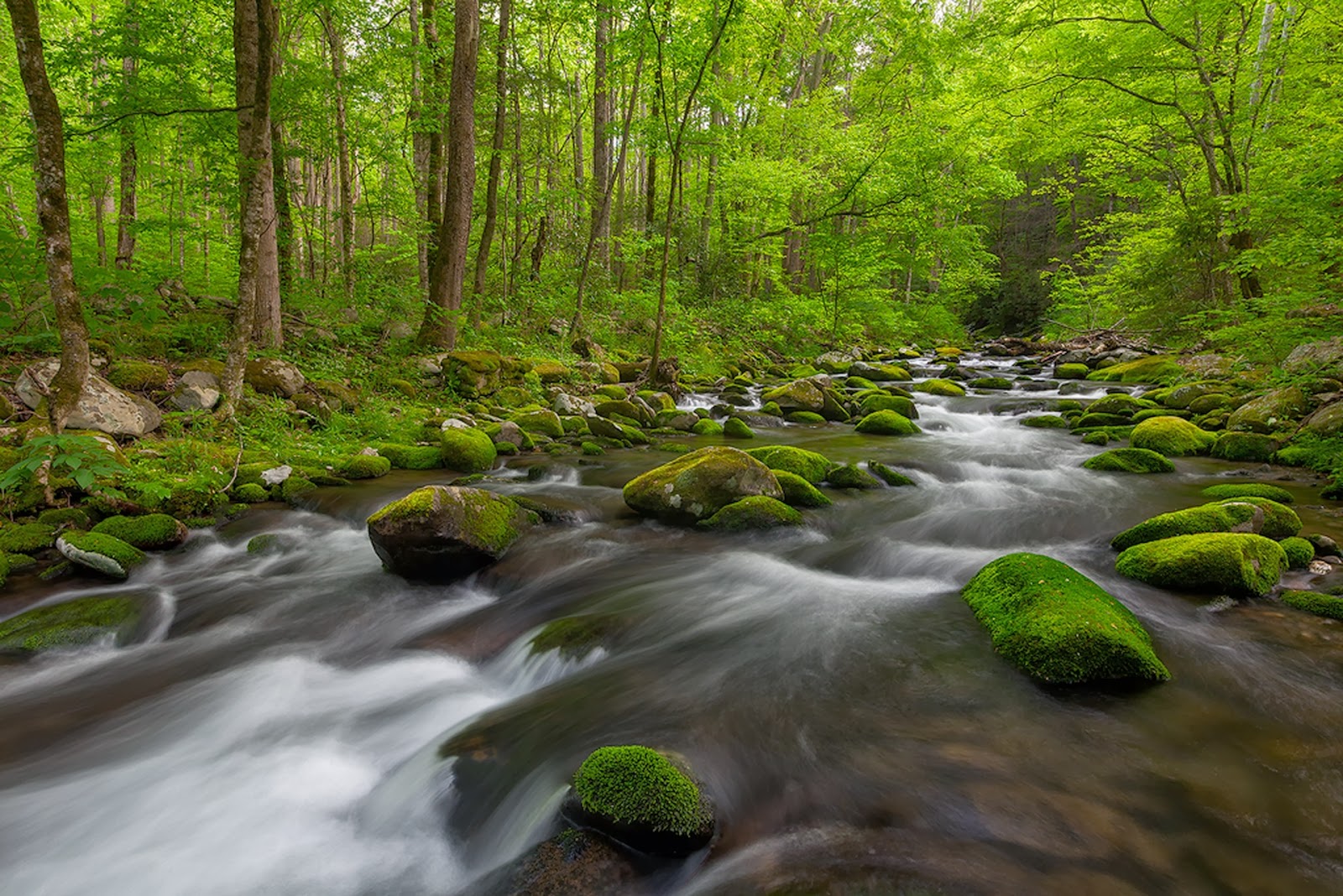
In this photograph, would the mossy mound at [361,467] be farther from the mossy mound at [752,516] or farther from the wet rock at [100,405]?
the mossy mound at [752,516]

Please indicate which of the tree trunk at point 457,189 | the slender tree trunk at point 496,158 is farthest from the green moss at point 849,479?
the slender tree trunk at point 496,158

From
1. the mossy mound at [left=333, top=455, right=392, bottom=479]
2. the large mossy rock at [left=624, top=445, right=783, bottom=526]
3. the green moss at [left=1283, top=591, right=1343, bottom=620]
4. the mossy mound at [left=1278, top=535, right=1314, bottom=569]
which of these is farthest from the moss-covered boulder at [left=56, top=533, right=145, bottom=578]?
the mossy mound at [left=1278, top=535, right=1314, bottom=569]

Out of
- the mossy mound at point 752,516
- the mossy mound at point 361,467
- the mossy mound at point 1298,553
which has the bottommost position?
the mossy mound at point 752,516

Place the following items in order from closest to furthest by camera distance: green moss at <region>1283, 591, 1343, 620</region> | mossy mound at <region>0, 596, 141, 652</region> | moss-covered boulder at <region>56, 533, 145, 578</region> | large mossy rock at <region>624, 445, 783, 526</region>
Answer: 1. green moss at <region>1283, 591, 1343, 620</region>
2. mossy mound at <region>0, 596, 141, 652</region>
3. moss-covered boulder at <region>56, 533, 145, 578</region>
4. large mossy rock at <region>624, 445, 783, 526</region>

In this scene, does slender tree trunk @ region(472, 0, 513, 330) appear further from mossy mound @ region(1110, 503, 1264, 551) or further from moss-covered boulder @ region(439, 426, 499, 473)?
mossy mound @ region(1110, 503, 1264, 551)

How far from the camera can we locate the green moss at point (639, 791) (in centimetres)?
236

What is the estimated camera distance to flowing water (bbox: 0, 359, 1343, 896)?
7.94 ft

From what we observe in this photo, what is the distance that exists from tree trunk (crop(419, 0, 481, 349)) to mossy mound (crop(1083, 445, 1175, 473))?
34.6 ft

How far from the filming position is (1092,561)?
5340 millimetres

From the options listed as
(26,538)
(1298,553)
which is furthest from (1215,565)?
(26,538)

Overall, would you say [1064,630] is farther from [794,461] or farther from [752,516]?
[794,461]

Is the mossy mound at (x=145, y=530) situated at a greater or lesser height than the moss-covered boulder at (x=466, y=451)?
lesser

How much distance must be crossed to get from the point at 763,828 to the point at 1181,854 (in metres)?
1.51

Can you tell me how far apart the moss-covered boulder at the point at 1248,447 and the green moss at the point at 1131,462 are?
3.73ft
